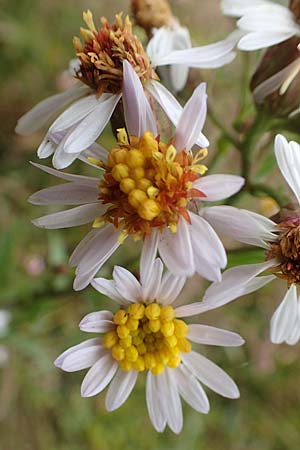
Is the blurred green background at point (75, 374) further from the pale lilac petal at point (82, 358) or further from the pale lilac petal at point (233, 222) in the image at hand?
the pale lilac petal at point (233, 222)

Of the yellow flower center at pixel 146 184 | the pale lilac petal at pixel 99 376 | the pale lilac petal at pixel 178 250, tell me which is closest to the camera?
the pale lilac petal at pixel 178 250

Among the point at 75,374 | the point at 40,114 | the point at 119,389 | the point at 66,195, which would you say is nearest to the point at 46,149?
the point at 66,195

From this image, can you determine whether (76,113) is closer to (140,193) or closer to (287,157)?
(140,193)

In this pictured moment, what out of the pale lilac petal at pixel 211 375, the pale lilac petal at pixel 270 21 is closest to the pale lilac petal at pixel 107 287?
the pale lilac petal at pixel 211 375

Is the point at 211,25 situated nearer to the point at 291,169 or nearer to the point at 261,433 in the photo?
the point at 261,433

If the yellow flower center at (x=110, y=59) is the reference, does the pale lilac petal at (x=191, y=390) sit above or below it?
below

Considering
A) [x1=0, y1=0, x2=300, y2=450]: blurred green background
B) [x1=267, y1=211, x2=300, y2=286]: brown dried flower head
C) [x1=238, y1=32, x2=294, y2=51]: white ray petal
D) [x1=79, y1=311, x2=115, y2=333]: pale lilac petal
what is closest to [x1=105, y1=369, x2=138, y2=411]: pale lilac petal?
[x1=79, y1=311, x2=115, y2=333]: pale lilac petal
